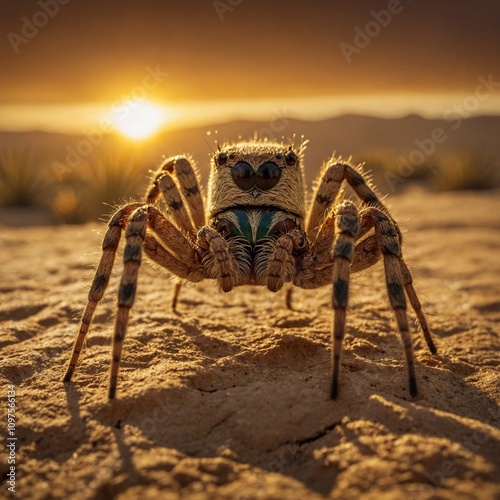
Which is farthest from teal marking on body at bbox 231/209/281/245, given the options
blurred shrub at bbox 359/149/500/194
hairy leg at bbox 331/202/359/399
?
blurred shrub at bbox 359/149/500/194

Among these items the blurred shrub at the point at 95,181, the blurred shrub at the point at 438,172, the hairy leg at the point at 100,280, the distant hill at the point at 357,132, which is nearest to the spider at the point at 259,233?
the hairy leg at the point at 100,280

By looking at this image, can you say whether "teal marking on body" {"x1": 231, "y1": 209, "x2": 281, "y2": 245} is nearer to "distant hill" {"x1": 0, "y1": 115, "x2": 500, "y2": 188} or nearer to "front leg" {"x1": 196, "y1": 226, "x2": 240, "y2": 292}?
"front leg" {"x1": 196, "y1": 226, "x2": 240, "y2": 292}

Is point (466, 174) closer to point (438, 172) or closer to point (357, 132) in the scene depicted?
point (438, 172)

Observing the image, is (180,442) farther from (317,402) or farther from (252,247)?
(252,247)

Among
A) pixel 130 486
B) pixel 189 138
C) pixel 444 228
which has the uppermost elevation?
pixel 189 138

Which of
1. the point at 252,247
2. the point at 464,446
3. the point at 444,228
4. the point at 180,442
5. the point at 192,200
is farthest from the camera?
the point at 444,228

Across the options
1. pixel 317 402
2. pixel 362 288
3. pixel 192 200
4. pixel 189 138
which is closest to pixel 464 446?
pixel 317 402

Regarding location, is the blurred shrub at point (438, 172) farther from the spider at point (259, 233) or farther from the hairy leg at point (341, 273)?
the hairy leg at point (341, 273)
